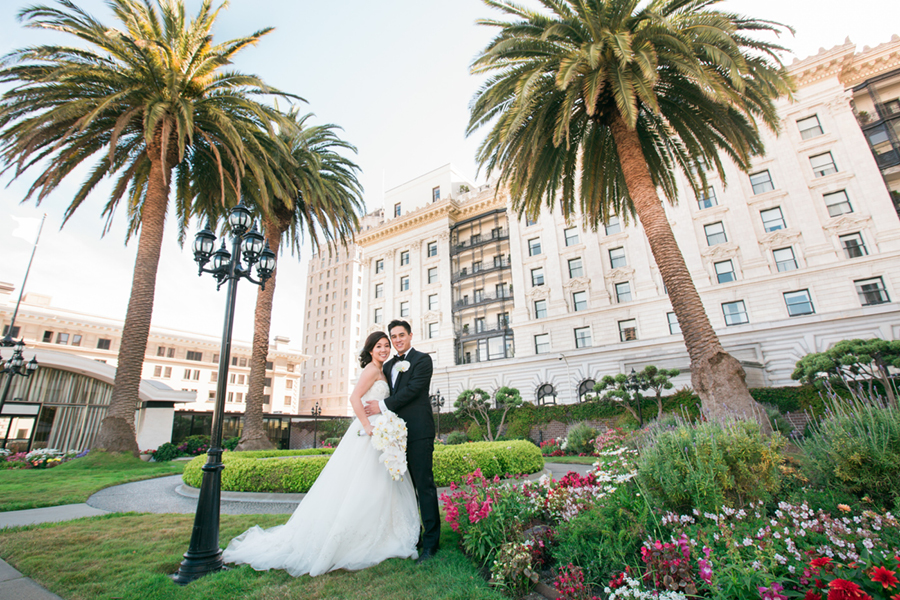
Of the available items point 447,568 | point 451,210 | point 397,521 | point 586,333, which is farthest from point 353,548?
point 451,210

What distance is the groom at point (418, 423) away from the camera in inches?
172

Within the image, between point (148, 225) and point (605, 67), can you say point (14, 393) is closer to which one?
point (148, 225)

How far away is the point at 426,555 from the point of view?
419 centimetres

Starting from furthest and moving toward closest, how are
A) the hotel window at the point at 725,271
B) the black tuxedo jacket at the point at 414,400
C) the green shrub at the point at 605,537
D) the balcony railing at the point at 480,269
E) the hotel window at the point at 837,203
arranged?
the balcony railing at the point at 480,269 < the hotel window at the point at 725,271 < the hotel window at the point at 837,203 < the black tuxedo jacket at the point at 414,400 < the green shrub at the point at 605,537

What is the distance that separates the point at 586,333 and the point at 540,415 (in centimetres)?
803

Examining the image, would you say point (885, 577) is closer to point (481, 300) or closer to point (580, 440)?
point (580, 440)

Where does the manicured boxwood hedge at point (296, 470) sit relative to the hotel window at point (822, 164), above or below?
below

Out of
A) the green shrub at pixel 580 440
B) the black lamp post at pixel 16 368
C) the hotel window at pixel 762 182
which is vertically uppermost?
the hotel window at pixel 762 182

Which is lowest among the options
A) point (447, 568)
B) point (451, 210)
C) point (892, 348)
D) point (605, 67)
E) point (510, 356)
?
point (447, 568)

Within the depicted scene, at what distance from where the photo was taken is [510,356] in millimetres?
36656

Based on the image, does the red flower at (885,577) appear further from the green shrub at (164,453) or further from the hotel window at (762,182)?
the hotel window at (762,182)

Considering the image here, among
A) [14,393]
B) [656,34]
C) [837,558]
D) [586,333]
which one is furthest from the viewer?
[586,333]

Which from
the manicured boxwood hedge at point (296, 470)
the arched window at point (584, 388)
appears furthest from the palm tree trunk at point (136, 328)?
the arched window at point (584, 388)

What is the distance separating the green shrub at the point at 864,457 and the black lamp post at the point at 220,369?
21.1 ft
